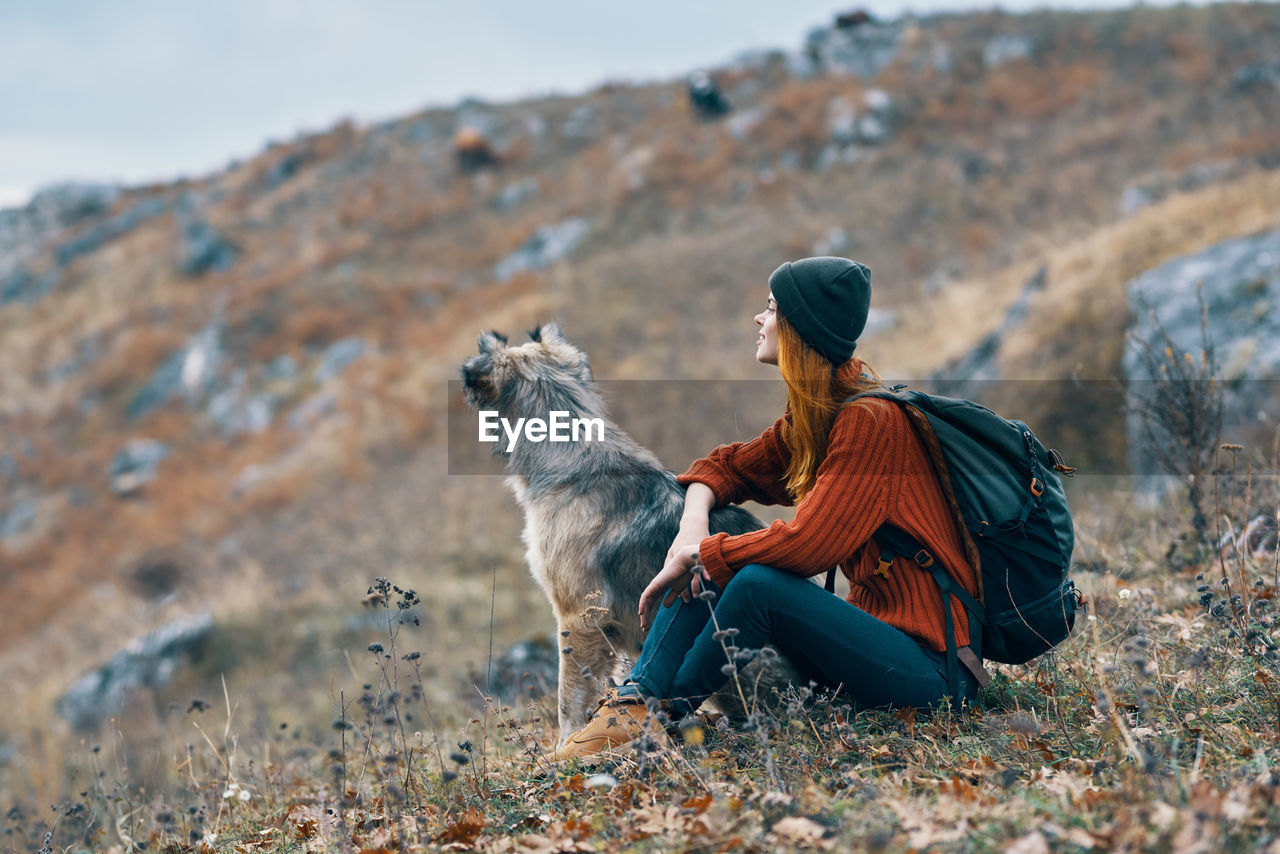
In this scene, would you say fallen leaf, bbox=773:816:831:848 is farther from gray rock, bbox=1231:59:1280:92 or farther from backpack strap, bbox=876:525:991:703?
gray rock, bbox=1231:59:1280:92

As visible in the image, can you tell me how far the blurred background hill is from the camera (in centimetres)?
1093

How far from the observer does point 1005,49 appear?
27.8 meters

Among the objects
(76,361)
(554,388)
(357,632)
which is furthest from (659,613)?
(76,361)

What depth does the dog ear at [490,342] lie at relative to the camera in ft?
15.8

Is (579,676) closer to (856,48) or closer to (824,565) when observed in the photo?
(824,565)

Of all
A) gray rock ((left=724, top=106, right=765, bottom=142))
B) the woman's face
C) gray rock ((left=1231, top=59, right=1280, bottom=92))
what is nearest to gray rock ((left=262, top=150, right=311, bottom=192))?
gray rock ((left=724, top=106, right=765, bottom=142))

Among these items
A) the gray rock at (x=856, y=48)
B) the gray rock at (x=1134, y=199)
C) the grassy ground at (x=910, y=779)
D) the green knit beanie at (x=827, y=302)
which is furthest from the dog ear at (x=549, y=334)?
the gray rock at (x=856, y=48)

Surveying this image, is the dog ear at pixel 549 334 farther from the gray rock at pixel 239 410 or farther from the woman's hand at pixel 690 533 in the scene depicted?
the gray rock at pixel 239 410

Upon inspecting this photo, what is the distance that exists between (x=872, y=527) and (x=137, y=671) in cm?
1192

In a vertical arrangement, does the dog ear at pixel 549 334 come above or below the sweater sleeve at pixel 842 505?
above

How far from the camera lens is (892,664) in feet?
9.73

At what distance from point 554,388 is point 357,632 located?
25.5ft

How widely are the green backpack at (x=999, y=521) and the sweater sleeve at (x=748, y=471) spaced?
2.30 feet

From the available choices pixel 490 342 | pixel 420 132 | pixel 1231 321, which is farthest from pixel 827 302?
pixel 420 132
